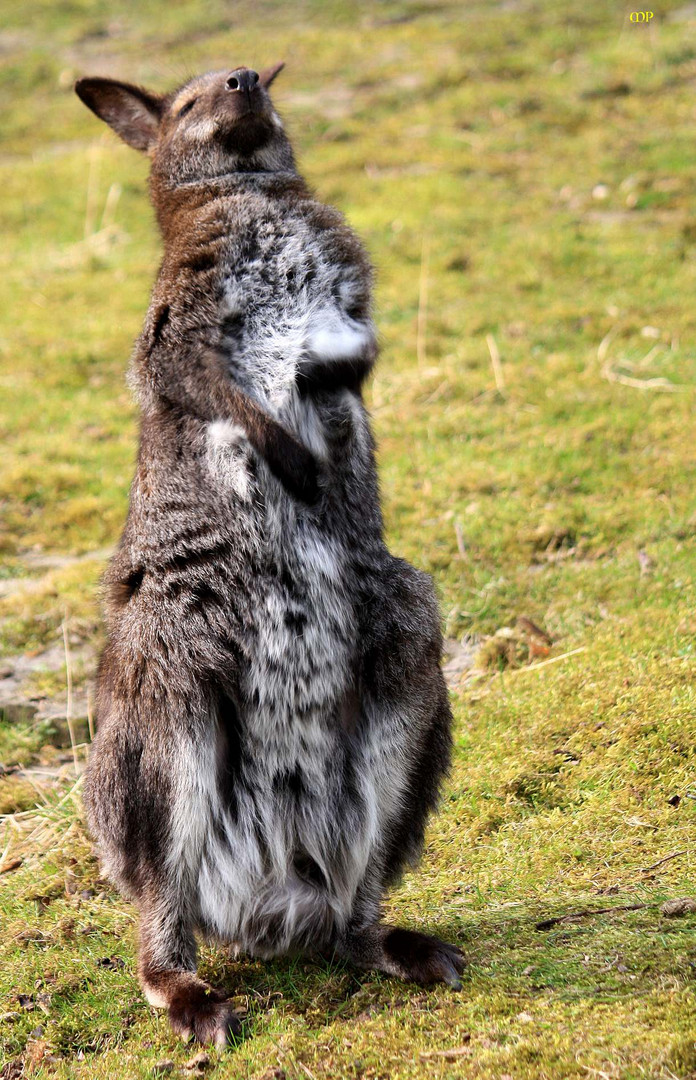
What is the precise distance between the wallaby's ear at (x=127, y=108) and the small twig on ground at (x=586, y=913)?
3.13 metres

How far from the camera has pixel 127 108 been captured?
4582 mm

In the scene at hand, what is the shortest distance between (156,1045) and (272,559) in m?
1.32

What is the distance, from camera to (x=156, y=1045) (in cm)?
314

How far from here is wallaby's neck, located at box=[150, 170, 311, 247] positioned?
379cm

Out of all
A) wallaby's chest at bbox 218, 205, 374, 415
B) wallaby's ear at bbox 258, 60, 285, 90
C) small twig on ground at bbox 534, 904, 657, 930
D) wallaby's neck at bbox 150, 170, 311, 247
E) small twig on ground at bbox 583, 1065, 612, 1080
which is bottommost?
small twig on ground at bbox 534, 904, 657, 930

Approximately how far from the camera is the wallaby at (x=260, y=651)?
3.24 m

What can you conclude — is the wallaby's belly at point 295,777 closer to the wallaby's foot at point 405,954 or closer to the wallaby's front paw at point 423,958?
the wallaby's foot at point 405,954

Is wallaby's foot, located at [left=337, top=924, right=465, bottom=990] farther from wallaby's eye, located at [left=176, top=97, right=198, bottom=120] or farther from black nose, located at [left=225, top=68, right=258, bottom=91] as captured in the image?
wallaby's eye, located at [left=176, top=97, right=198, bottom=120]

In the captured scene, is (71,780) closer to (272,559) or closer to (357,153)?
(272,559)

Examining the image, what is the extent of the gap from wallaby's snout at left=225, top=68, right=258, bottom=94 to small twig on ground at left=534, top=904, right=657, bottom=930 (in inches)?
114

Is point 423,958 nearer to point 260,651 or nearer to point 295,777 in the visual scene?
point 295,777

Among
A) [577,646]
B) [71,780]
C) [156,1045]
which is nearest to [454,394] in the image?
[577,646]

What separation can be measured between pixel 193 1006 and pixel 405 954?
22.5 inches

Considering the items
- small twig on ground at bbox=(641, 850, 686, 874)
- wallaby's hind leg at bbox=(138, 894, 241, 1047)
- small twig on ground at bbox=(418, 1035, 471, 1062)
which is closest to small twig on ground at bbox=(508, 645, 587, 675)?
small twig on ground at bbox=(641, 850, 686, 874)
